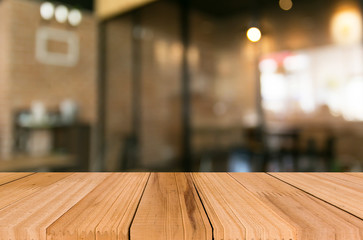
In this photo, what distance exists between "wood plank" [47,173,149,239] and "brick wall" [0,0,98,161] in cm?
403

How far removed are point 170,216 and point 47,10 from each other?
15.6 feet

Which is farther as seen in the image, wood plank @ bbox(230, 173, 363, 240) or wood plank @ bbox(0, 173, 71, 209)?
wood plank @ bbox(0, 173, 71, 209)

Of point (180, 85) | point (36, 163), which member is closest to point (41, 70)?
point (36, 163)

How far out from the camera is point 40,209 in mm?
472

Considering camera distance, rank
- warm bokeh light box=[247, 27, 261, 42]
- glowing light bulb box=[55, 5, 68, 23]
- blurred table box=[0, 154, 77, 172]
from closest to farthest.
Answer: warm bokeh light box=[247, 27, 261, 42] → blurred table box=[0, 154, 77, 172] → glowing light bulb box=[55, 5, 68, 23]

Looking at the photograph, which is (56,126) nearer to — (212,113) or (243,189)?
(212,113)

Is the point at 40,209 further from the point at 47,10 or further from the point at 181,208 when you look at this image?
the point at 47,10

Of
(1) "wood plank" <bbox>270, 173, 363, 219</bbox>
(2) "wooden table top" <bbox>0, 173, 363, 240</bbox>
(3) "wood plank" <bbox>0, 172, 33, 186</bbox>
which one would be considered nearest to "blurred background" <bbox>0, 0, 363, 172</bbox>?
(1) "wood plank" <bbox>270, 173, 363, 219</bbox>

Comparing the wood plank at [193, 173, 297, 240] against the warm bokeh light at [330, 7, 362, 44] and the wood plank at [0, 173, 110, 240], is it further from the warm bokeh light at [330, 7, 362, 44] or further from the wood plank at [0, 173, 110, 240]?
the warm bokeh light at [330, 7, 362, 44]

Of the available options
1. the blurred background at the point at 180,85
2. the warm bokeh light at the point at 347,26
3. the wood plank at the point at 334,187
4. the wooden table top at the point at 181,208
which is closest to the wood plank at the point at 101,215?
the wooden table top at the point at 181,208

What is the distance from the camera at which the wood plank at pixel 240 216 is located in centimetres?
39

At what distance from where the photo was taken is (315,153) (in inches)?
110

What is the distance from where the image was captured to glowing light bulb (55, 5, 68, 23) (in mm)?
4395

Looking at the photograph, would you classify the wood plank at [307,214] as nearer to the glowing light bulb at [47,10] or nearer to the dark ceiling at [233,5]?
the dark ceiling at [233,5]
